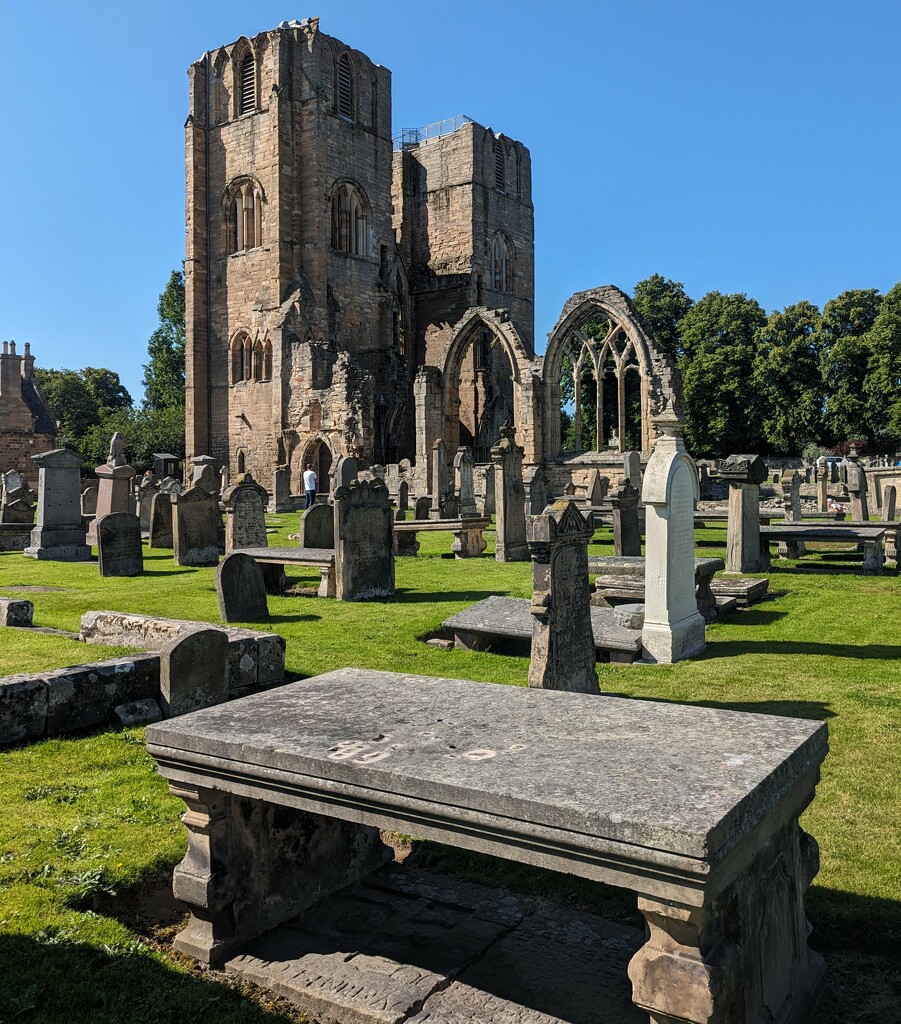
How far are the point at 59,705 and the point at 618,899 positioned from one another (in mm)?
3675

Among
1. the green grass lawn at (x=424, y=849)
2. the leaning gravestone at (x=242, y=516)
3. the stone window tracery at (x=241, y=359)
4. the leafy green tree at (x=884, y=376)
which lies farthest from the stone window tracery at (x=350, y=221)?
the green grass lawn at (x=424, y=849)

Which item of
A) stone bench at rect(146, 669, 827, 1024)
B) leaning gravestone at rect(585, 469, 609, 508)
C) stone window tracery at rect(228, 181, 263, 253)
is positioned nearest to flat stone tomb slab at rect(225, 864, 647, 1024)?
stone bench at rect(146, 669, 827, 1024)

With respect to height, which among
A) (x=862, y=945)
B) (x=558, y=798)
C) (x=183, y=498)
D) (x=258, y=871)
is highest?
(x=183, y=498)

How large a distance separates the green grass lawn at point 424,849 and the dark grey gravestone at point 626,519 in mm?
2435

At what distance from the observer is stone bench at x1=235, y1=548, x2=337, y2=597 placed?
431 inches

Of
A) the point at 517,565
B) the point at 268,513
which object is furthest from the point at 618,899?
the point at 268,513

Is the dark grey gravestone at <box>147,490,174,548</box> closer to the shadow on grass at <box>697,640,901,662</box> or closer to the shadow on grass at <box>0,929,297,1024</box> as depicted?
the shadow on grass at <box>697,640,901,662</box>

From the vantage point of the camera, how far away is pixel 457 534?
51.4ft

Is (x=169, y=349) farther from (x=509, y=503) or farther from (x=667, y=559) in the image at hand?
(x=667, y=559)

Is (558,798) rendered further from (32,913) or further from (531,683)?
(531,683)

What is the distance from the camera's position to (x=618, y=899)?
11.4ft

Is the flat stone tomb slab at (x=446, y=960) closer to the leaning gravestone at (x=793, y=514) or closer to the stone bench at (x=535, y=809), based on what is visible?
the stone bench at (x=535, y=809)

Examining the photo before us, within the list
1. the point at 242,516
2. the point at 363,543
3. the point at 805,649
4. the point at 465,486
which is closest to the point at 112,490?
the point at 242,516

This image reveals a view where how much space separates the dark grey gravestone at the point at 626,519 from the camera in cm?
1209
